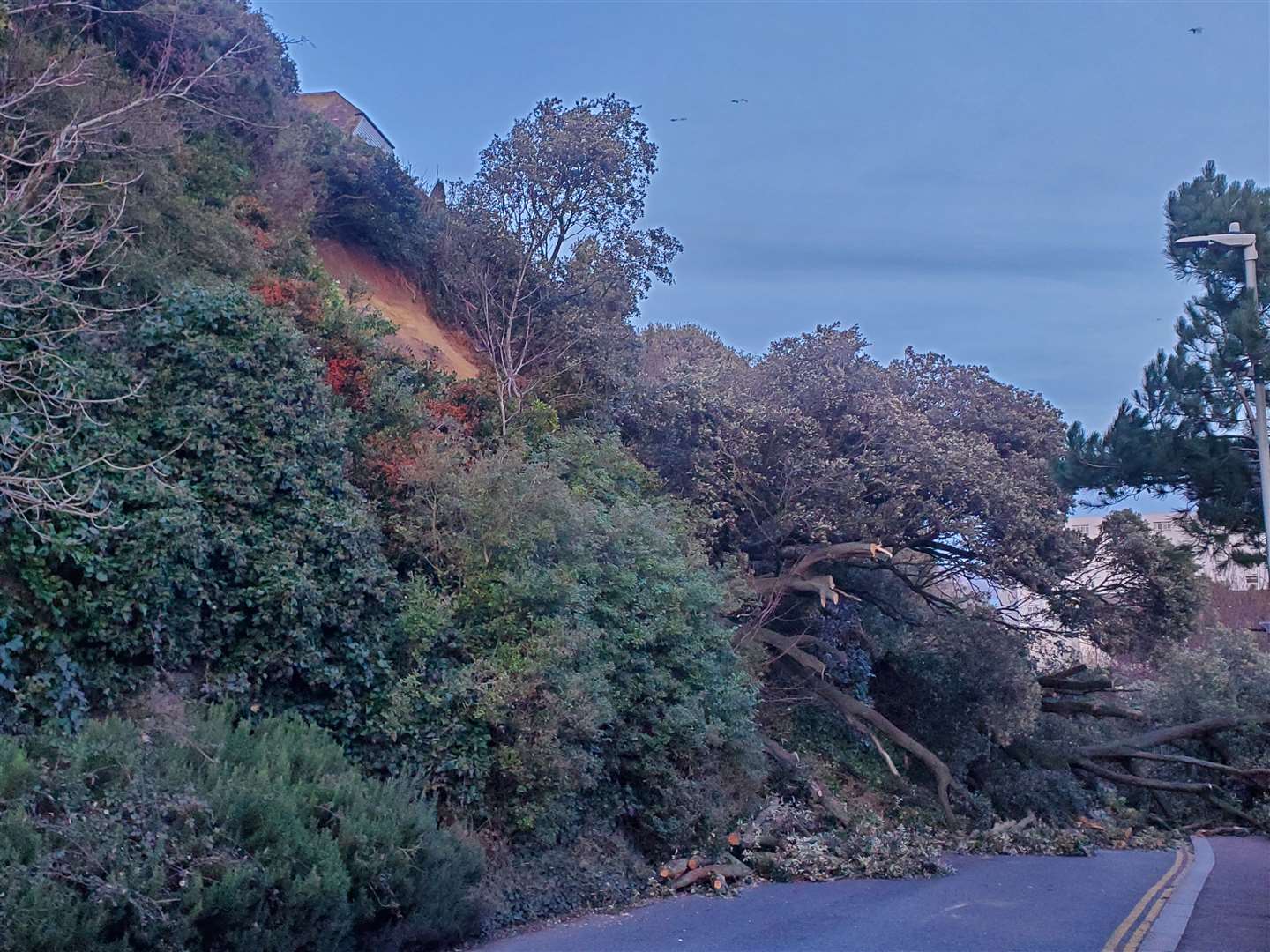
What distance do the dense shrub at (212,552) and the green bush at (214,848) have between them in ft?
3.60

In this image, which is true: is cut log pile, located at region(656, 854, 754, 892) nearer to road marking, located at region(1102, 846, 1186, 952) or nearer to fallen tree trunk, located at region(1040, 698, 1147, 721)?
road marking, located at region(1102, 846, 1186, 952)

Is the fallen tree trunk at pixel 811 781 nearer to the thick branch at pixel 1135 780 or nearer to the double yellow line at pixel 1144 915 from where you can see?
the double yellow line at pixel 1144 915

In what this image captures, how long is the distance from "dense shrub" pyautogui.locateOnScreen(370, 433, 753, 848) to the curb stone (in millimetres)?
5972

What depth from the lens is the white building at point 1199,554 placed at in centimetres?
1620

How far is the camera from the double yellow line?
1137 centimetres

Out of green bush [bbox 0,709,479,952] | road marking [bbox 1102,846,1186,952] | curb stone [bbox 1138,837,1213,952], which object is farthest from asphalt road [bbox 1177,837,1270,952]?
green bush [bbox 0,709,479,952]

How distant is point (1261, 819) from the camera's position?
2427 cm

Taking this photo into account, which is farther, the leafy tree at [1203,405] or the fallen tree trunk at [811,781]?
the fallen tree trunk at [811,781]

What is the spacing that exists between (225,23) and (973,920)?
19198 millimetres

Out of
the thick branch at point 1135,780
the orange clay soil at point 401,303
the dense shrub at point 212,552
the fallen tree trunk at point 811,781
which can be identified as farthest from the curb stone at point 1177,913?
the orange clay soil at point 401,303

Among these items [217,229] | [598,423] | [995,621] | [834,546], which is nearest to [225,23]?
[217,229]

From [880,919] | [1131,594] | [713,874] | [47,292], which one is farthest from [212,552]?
[1131,594]

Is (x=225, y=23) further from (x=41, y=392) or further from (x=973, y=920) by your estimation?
(x=973, y=920)

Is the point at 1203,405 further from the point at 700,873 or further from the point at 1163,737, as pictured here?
the point at 1163,737
